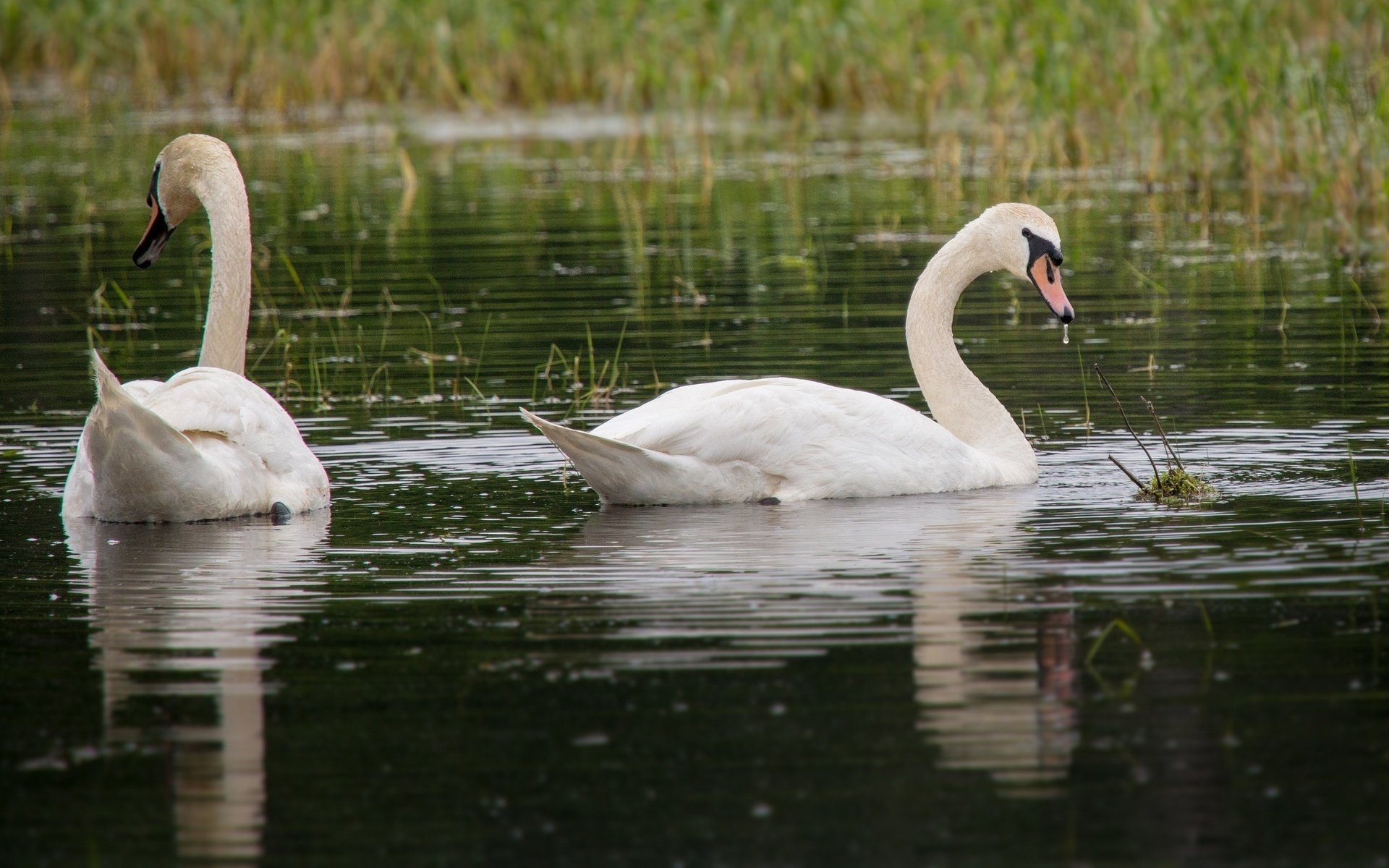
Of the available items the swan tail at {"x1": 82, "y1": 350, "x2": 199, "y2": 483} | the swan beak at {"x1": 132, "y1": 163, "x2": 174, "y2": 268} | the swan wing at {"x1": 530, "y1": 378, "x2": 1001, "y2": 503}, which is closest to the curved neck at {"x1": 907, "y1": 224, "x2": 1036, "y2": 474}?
the swan wing at {"x1": 530, "y1": 378, "x2": 1001, "y2": 503}

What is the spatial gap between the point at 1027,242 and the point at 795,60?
17.7m

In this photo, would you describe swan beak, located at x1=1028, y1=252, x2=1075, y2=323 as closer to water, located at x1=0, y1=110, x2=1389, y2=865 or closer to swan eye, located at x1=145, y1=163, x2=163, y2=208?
water, located at x1=0, y1=110, x2=1389, y2=865

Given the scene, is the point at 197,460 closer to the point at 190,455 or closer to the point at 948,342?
the point at 190,455

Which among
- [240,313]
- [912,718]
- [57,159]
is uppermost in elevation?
[57,159]

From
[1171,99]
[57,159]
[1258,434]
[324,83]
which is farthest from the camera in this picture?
[324,83]

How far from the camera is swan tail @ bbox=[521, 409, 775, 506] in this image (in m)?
7.92

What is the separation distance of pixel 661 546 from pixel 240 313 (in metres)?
2.60

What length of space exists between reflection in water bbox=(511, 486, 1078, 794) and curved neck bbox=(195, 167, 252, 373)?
1.88 meters

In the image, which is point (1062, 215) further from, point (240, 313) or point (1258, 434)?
point (240, 313)

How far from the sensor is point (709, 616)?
6.21 meters

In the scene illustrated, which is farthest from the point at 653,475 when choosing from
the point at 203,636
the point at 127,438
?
the point at 203,636

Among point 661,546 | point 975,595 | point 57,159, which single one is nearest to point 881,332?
point 661,546

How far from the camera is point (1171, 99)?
19781mm

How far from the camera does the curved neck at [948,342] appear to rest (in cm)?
905
